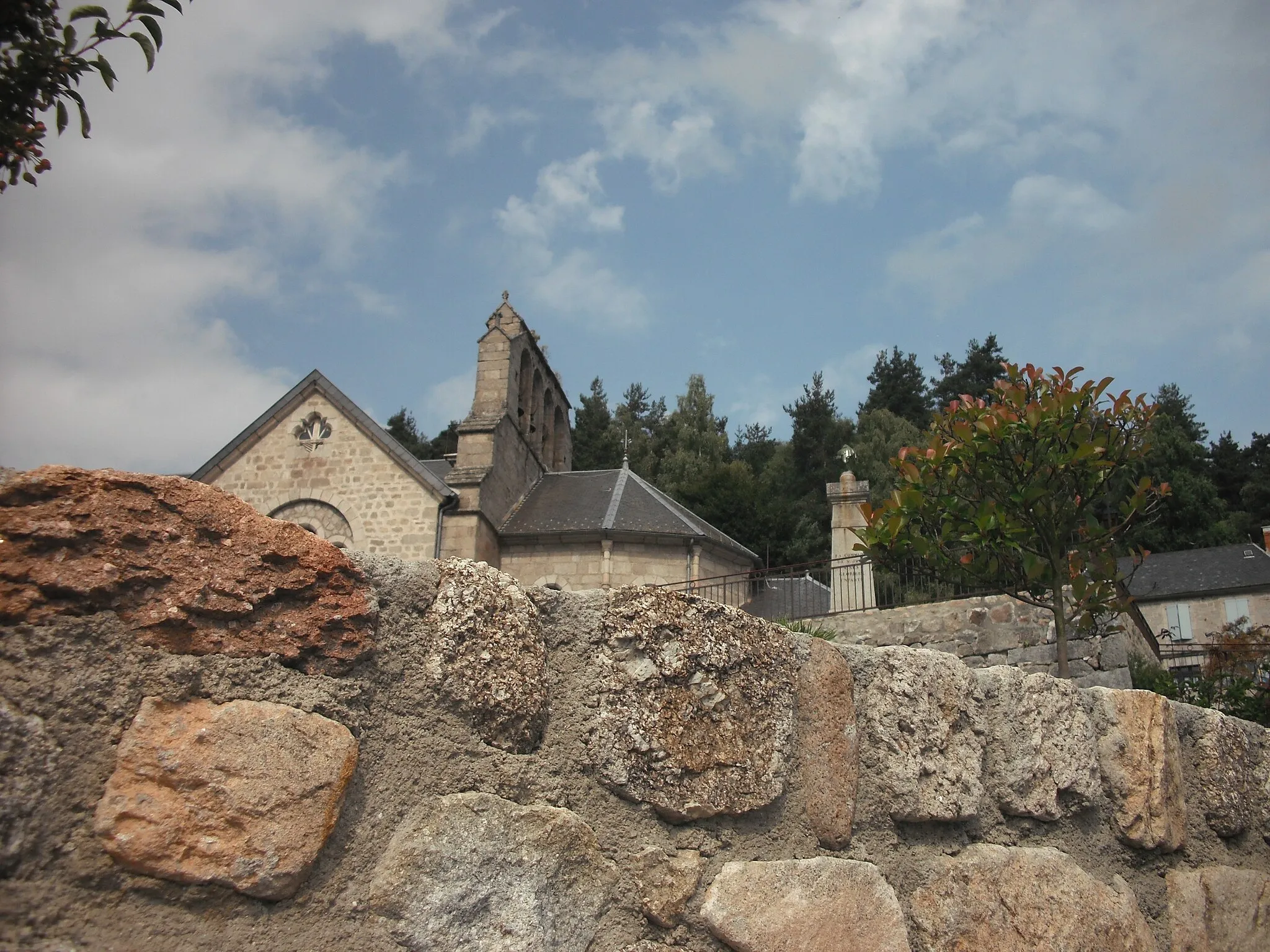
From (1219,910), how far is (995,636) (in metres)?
10.7

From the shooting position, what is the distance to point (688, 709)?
183cm

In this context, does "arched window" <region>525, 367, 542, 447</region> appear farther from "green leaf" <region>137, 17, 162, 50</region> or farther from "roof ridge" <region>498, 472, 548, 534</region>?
"green leaf" <region>137, 17, 162, 50</region>

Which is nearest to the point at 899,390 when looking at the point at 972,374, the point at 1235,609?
the point at 972,374

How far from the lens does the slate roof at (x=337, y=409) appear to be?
68.1 feet

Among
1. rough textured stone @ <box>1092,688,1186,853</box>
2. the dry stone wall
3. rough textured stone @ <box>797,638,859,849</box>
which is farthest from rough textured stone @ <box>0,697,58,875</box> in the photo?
rough textured stone @ <box>1092,688,1186,853</box>

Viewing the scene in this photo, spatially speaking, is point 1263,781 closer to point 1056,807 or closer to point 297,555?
point 1056,807

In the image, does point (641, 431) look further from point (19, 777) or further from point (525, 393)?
point (19, 777)

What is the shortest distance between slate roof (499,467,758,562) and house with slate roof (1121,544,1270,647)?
54.7 feet

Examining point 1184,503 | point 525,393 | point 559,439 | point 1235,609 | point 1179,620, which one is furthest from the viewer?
point 1184,503

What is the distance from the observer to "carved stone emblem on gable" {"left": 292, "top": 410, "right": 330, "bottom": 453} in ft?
70.0

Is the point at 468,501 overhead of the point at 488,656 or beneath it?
overhead

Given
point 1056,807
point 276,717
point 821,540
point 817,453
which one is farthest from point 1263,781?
point 817,453

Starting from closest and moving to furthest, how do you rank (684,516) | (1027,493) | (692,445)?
(1027,493), (684,516), (692,445)

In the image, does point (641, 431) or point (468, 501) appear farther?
point (641, 431)
